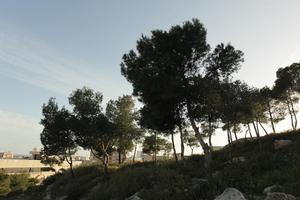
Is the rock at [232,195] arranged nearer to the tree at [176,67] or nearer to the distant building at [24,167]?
the tree at [176,67]

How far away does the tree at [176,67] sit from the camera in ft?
84.0

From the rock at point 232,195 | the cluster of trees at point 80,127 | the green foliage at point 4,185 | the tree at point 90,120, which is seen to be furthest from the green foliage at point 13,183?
the rock at point 232,195

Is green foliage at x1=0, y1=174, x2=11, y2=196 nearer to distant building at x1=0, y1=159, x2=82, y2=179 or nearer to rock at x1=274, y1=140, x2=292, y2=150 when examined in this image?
distant building at x1=0, y1=159, x2=82, y2=179

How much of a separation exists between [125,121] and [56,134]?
12.1 meters

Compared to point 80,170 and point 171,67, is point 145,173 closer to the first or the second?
point 171,67

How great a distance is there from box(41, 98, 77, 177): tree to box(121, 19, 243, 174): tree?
17384 mm

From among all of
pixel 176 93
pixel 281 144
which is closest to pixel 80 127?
pixel 176 93

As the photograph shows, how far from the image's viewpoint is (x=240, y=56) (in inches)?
1073

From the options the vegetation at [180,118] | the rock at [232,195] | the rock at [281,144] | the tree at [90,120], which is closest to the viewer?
the rock at [232,195]

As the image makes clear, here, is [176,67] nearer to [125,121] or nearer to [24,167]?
[125,121]

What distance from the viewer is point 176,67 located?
26.0 metres

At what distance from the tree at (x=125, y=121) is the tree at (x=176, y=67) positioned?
63.2 feet

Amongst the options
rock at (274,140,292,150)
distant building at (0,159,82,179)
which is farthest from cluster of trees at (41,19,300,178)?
distant building at (0,159,82,179)

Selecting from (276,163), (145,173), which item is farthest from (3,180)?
(276,163)
